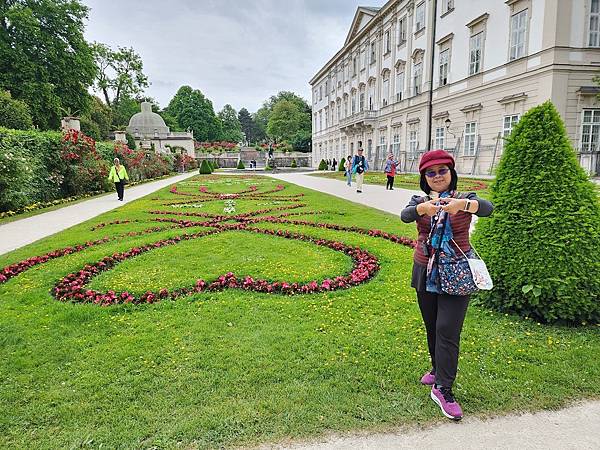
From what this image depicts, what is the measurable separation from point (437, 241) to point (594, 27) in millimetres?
24702

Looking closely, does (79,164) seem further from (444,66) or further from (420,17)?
(420,17)

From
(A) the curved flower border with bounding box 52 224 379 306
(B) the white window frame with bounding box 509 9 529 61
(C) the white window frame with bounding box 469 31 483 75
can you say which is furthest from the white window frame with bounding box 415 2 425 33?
(A) the curved flower border with bounding box 52 224 379 306

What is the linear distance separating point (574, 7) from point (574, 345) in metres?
23.4

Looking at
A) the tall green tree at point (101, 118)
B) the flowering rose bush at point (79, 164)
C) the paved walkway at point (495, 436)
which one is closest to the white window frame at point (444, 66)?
the flowering rose bush at point (79, 164)

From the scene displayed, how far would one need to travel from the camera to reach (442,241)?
2664 mm

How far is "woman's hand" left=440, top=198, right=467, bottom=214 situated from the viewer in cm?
249

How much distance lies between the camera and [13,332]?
12.9 feet

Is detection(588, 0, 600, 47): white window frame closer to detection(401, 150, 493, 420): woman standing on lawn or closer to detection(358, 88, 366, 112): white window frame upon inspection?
detection(401, 150, 493, 420): woman standing on lawn

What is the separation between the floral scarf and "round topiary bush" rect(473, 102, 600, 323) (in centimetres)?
177

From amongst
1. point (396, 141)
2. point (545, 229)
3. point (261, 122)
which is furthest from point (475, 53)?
point (261, 122)

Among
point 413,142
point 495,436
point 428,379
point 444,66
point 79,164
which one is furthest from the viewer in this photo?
point 413,142

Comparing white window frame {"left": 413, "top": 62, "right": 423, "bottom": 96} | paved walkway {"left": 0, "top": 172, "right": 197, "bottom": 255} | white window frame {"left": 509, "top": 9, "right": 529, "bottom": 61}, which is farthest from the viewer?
white window frame {"left": 413, "top": 62, "right": 423, "bottom": 96}

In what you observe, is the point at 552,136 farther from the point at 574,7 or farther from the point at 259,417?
the point at 574,7

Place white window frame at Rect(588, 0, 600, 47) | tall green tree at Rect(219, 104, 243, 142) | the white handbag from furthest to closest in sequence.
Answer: tall green tree at Rect(219, 104, 243, 142), white window frame at Rect(588, 0, 600, 47), the white handbag
